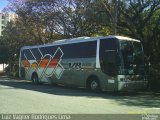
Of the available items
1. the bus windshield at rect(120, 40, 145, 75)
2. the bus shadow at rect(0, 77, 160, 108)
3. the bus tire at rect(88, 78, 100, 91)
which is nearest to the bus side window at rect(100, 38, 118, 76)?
the bus windshield at rect(120, 40, 145, 75)

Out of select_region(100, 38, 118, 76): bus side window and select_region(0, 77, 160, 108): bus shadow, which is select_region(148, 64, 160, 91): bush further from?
select_region(100, 38, 118, 76): bus side window

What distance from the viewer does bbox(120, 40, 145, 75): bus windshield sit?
2247cm

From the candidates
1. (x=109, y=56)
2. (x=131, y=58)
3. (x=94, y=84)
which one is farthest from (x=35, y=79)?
(x=131, y=58)

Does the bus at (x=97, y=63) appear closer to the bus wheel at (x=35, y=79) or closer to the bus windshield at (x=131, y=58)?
the bus windshield at (x=131, y=58)

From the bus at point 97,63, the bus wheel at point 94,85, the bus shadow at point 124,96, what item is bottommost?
the bus shadow at point 124,96

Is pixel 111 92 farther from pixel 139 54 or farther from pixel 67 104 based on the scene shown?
pixel 67 104

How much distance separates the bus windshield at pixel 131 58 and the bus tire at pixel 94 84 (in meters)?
2.05

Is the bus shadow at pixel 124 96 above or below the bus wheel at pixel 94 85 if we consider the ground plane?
below

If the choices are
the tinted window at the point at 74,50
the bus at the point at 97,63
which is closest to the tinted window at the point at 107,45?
the bus at the point at 97,63

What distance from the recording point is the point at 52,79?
28938 millimetres

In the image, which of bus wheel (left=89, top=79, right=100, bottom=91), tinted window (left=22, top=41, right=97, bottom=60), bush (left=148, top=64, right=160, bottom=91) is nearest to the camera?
bus wheel (left=89, top=79, right=100, bottom=91)

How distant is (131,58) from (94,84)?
2.72 m

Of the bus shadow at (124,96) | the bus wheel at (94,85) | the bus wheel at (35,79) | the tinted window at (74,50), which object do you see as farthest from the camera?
the bus wheel at (35,79)

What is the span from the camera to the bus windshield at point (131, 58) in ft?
73.7
